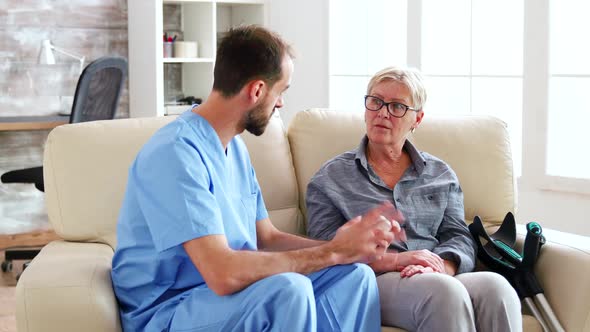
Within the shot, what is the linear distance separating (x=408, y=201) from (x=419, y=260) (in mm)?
246

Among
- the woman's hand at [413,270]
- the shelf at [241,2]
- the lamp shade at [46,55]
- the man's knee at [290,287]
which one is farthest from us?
the shelf at [241,2]

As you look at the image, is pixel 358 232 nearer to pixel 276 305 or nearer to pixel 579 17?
pixel 276 305

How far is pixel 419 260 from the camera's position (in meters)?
2.31

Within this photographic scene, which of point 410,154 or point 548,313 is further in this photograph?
point 410,154

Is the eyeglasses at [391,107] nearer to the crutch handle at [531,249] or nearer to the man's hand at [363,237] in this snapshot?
the crutch handle at [531,249]

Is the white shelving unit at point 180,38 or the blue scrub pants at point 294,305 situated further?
the white shelving unit at point 180,38

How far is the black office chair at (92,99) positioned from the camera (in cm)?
418

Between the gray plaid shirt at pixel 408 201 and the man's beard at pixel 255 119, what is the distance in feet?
1.52

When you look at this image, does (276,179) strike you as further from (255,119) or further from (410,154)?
(255,119)

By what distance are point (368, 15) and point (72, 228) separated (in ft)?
9.13

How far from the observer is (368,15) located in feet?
15.7

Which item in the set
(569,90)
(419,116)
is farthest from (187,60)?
(419,116)

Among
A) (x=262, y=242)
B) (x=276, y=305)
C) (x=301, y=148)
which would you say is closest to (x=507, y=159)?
(x=301, y=148)

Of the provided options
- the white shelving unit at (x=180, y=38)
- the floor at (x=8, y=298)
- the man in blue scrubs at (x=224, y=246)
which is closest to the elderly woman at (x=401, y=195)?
the man in blue scrubs at (x=224, y=246)
